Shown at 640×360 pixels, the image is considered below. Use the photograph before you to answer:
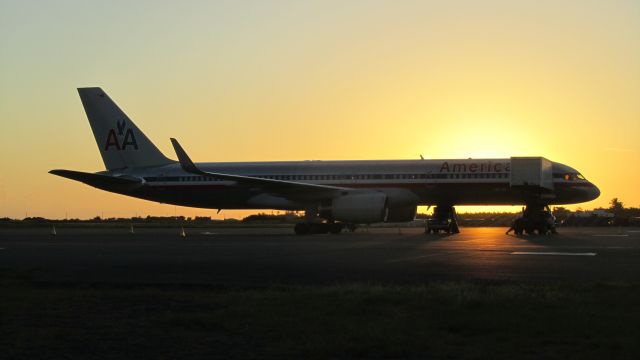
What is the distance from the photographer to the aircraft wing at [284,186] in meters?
40.3

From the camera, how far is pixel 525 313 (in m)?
10.1

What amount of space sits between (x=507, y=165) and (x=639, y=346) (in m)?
33.8

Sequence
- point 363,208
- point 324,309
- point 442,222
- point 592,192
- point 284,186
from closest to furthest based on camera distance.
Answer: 1. point 324,309
2. point 363,208
3. point 284,186
4. point 592,192
5. point 442,222

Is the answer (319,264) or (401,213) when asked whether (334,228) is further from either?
(319,264)

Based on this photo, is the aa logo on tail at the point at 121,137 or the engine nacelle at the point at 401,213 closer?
the engine nacelle at the point at 401,213

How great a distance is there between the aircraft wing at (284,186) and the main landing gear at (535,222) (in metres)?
8.13

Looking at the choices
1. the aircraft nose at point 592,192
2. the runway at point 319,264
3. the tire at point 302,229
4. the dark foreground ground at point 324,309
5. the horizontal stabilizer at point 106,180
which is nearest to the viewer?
the dark foreground ground at point 324,309

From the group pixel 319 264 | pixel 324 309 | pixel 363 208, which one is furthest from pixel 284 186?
pixel 324 309

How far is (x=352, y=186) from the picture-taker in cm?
4297

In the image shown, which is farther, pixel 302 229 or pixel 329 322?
pixel 302 229

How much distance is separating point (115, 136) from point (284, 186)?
511 inches

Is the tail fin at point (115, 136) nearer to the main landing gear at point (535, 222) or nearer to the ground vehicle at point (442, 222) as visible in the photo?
the ground vehicle at point (442, 222)

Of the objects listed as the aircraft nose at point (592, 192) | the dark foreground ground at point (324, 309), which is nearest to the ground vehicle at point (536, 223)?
the aircraft nose at point (592, 192)

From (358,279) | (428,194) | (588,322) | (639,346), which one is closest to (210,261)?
(358,279)
